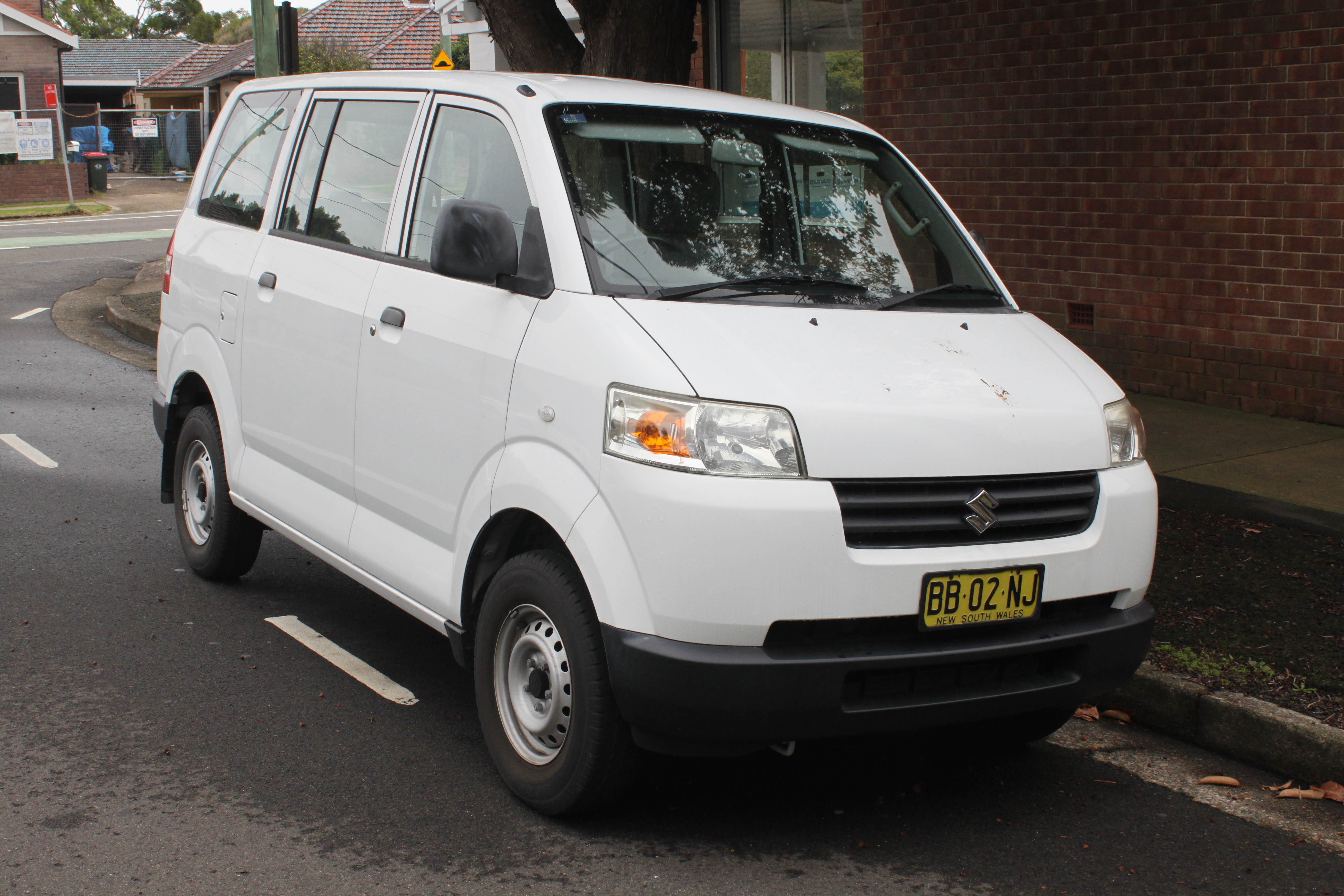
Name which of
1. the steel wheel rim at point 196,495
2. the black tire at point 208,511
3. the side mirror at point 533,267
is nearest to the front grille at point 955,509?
the side mirror at point 533,267

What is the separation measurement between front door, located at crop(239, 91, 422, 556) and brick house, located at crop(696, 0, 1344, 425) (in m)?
6.19

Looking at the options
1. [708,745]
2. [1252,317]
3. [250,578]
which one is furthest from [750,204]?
[1252,317]

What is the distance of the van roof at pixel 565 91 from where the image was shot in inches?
169

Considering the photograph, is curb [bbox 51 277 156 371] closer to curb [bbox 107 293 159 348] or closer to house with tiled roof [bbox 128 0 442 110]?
curb [bbox 107 293 159 348]

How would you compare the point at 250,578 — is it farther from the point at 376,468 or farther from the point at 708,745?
the point at 708,745

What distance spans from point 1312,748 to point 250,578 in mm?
4334

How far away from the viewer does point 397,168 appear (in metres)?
4.67

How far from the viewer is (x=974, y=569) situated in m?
3.51

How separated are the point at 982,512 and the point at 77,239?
981 inches

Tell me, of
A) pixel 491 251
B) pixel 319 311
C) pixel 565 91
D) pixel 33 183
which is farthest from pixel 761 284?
pixel 33 183

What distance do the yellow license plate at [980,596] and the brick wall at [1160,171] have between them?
5.95 metres

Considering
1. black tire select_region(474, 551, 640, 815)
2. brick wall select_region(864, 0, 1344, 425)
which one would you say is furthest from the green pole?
black tire select_region(474, 551, 640, 815)

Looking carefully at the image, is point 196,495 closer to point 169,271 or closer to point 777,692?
point 169,271

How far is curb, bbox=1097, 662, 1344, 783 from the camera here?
4.25 meters
